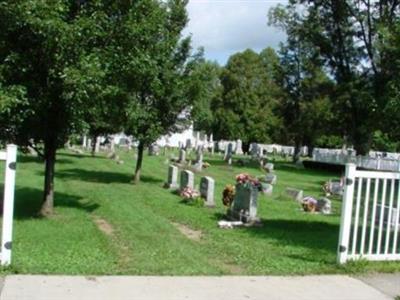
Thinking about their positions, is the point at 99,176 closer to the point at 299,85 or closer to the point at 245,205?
the point at 245,205

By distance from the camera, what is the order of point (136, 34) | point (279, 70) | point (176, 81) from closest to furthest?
point (136, 34)
point (176, 81)
point (279, 70)

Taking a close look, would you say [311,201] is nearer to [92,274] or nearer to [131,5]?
[131,5]

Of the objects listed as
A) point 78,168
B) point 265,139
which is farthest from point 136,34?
point 265,139

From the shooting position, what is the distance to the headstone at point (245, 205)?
14.2m

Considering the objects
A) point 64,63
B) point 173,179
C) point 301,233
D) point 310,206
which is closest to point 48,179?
point 64,63

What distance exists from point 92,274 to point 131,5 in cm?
682

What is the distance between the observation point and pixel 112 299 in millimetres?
6457

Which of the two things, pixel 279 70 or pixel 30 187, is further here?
pixel 279 70

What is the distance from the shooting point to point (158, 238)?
1119 centimetres

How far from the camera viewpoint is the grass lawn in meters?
8.44

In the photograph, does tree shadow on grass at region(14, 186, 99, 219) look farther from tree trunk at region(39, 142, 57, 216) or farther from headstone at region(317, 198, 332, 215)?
headstone at region(317, 198, 332, 215)

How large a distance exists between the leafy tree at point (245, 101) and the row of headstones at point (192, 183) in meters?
55.2

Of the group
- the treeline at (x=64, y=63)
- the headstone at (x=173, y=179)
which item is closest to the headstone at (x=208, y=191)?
the headstone at (x=173, y=179)

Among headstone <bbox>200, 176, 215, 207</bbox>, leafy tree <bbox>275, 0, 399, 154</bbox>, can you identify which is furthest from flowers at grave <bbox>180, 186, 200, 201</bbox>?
leafy tree <bbox>275, 0, 399, 154</bbox>
